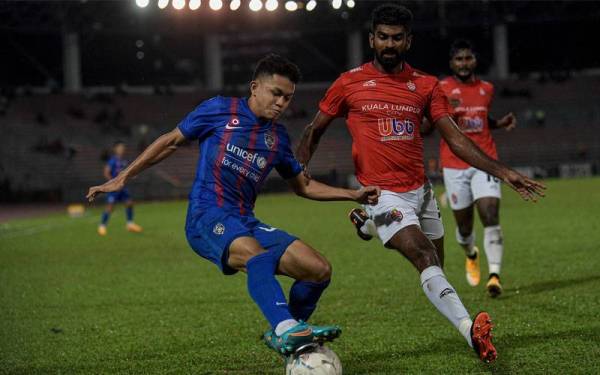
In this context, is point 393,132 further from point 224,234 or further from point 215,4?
point 215,4

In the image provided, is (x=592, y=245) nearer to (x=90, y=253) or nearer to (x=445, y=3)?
(x=90, y=253)

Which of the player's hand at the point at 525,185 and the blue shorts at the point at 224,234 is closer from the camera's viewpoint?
the blue shorts at the point at 224,234

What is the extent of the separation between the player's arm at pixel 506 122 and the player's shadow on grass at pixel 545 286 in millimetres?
1763

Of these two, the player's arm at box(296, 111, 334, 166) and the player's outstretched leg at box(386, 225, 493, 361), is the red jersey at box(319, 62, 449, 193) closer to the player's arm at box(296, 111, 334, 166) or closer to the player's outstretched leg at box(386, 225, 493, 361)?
the player's arm at box(296, 111, 334, 166)

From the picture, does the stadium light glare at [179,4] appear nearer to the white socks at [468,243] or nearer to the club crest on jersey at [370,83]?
the white socks at [468,243]

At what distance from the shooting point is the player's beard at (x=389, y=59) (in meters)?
6.72

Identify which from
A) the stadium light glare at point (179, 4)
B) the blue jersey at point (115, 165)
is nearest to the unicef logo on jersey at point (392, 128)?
the blue jersey at point (115, 165)

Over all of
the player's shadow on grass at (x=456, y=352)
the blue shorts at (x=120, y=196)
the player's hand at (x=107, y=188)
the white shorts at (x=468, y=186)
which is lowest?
the blue shorts at (x=120, y=196)

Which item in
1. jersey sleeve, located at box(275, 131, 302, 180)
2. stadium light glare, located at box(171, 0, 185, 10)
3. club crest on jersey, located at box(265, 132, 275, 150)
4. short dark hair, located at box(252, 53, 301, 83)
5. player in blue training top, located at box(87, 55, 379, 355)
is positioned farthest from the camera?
stadium light glare, located at box(171, 0, 185, 10)

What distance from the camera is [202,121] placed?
19.3 feet

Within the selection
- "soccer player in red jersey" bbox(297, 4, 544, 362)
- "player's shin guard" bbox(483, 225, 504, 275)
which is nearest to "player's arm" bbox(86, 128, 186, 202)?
"soccer player in red jersey" bbox(297, 4, 544, 362)

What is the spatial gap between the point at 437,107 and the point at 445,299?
5.23 ft

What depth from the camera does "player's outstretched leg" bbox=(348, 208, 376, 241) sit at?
670 cm

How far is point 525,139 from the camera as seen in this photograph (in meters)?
46.6
